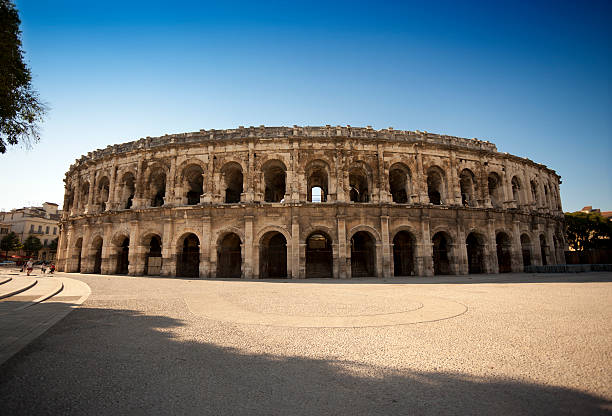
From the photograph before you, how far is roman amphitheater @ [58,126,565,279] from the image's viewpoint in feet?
59.1

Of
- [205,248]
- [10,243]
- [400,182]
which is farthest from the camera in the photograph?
[10,243]

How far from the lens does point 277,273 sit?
20000mm

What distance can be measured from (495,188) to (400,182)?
8.42m

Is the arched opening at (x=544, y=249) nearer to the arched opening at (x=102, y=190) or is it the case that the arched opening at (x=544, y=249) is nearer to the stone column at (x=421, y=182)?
the stone column at (x=421, y=182)

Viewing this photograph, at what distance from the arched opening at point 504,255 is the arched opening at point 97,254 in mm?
31827

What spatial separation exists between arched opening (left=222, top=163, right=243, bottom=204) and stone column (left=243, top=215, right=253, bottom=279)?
368cm

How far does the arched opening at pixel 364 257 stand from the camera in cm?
1877

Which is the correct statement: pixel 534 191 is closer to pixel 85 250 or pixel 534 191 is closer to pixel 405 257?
pixel 405 257

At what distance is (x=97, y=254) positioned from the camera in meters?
22.4

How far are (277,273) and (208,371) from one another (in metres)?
17.0

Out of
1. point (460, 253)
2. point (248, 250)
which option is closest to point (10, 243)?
point (248, 250)

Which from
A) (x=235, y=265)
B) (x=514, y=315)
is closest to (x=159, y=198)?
(x=235, y=265)

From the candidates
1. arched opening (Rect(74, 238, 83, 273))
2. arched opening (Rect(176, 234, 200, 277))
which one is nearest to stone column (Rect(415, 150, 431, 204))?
arched opening (Rect(176, 234, 200, 277))

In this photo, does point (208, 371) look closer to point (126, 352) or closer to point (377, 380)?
point (126, 352)
